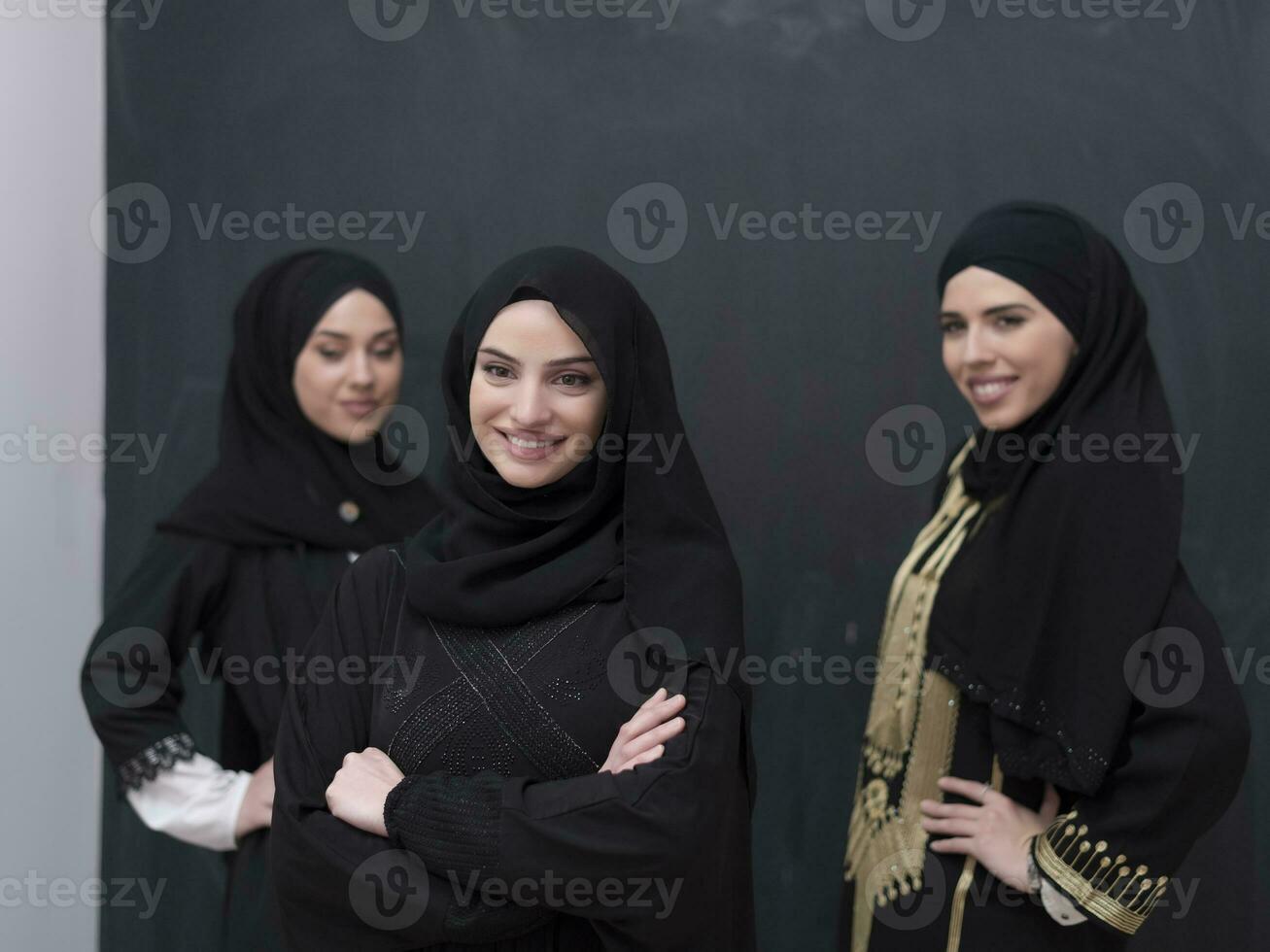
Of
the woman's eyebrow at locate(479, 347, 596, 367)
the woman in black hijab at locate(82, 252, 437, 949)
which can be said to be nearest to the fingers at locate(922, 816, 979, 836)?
the woman's eyebrow at locate(479, 347, 596, 367)

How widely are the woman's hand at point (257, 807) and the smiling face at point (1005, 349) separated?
4.28 ft

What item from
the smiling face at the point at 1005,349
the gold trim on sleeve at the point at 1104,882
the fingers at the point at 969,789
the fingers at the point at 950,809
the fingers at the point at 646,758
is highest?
the smiling face at the point at 1005,349

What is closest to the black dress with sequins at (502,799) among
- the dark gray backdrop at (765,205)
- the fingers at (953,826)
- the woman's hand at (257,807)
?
the fingers at (953,826)

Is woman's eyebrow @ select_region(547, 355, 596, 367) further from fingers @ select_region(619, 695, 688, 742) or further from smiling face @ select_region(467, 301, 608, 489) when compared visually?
fingers @ select_region(619, 695, 688, 742)

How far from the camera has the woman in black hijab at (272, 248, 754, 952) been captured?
1.46m

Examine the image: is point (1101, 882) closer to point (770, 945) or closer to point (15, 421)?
point (770, 945)

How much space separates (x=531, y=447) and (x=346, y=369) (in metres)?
0.82

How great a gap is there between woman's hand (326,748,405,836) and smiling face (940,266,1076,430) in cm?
→ 108

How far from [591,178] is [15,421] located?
1301mm

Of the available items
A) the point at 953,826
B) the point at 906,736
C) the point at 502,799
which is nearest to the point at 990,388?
the point at 906,736

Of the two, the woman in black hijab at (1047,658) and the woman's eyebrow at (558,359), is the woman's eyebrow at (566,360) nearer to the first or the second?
the woman's eyebrow at (558,359)

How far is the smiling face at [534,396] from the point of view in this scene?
1581 millimetres

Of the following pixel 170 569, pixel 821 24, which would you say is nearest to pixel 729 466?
pixel 821 24

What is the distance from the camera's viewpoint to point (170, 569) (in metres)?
2.23
